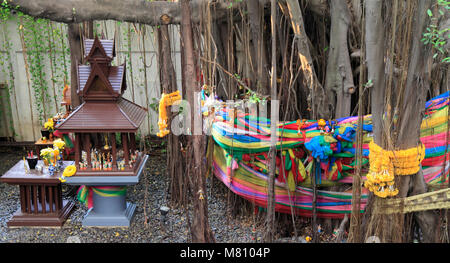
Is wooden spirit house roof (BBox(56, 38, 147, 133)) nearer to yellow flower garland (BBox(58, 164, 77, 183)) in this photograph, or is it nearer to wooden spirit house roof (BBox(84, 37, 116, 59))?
wooden spirit house roof (BBox(84, 37, 116, 59))

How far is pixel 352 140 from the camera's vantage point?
3617mm

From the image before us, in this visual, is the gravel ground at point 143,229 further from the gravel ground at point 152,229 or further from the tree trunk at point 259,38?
the tree trunk at point 259,38

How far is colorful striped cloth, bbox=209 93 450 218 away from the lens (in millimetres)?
3568

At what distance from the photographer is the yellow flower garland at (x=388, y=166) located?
8.86ft

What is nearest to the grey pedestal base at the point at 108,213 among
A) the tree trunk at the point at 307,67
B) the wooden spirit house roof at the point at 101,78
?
the wooden spirit house roof at the point at 101,78

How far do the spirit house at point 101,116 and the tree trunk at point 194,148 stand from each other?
1.13 metres

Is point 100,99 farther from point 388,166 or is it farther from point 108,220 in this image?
point 388,166

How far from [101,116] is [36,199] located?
3.74 ft

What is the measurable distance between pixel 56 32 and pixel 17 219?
2771 millimetres

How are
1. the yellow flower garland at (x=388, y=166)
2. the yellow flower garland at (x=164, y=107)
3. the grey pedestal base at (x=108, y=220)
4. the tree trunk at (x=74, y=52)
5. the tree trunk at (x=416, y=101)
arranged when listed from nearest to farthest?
the tree trunk at (x=416, y=101)
the yellow flower garland at (x=388, y=166)
the yellow flower garland at (x=164, y=107)
the grey pedestal base at (x=108, y=220)
the tree trunk at (x=74, y=52)

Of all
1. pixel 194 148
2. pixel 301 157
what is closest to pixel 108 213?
pixel 194 148

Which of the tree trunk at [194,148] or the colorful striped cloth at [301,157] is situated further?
the colorful striped cloth at [301,157]

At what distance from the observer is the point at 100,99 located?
3.96 metres

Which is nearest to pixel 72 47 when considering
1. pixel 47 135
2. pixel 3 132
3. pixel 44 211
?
pixel 47 135
